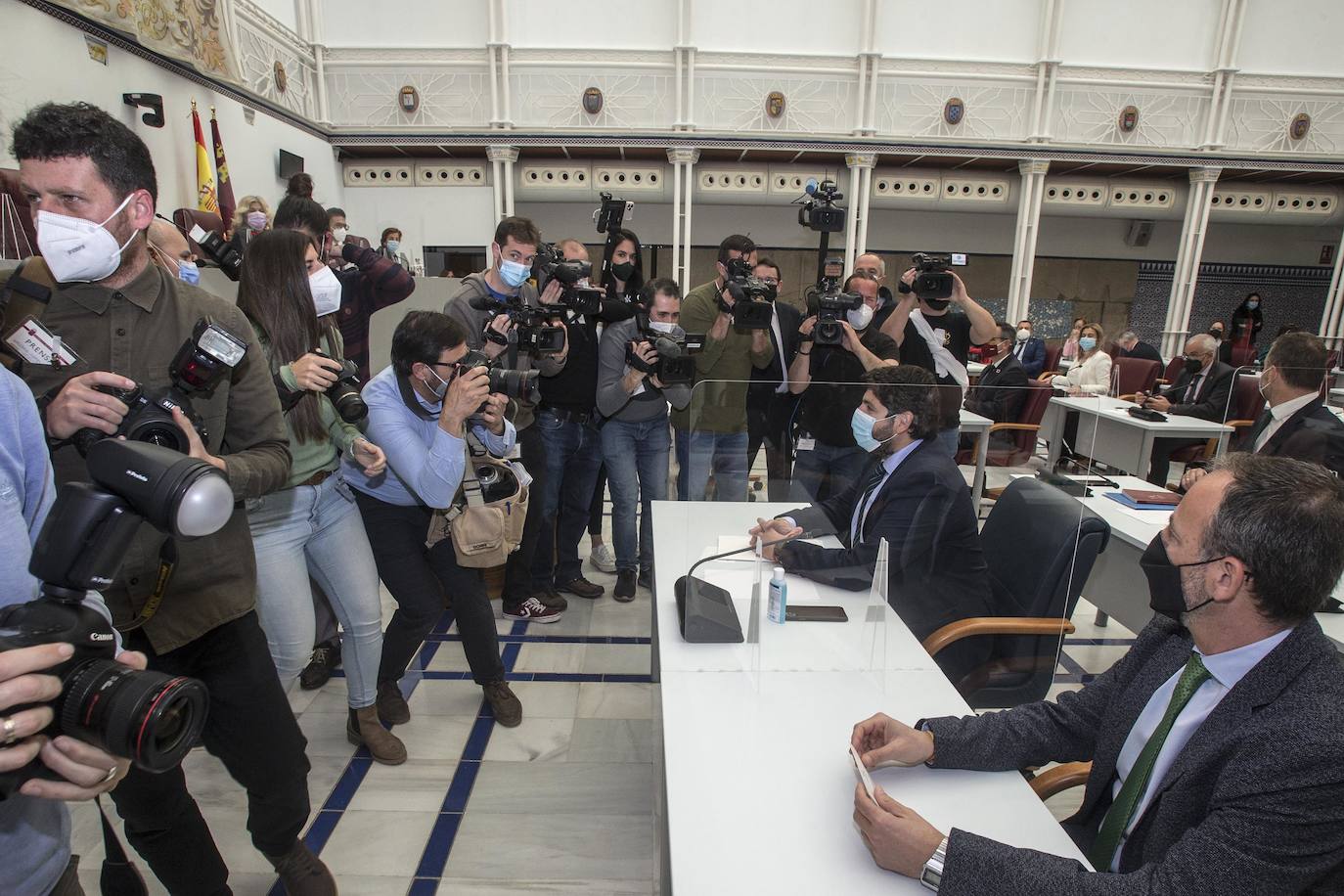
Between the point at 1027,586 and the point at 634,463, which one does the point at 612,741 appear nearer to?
the point at 634,463

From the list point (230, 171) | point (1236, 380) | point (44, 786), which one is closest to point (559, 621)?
point (44, 786)

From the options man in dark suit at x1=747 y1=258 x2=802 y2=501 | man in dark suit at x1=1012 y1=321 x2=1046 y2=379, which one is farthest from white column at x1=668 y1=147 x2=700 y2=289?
man in dark suit at x1=747 y1=258 x2=802 y2=501

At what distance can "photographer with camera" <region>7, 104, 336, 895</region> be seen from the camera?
1.21 m

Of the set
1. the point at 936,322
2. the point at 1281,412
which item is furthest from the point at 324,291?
the point at 1281,412

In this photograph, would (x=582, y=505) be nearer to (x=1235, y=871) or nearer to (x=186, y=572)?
(x=186, y=572)

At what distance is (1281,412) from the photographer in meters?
2.96

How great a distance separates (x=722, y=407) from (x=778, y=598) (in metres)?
0.62

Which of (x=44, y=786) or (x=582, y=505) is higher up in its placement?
(x=44, y=786)

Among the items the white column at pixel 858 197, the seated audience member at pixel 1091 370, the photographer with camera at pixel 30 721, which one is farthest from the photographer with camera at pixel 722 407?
the white column at pixel 858 197

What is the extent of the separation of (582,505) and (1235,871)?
9.06 feet

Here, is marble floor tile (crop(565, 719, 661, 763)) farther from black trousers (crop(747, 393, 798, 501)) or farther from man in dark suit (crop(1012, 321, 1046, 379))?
man in dark suit (crop(1012, 321, 1046, 379))

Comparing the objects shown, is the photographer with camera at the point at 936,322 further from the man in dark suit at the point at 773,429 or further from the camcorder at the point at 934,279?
the man in dark suit at the point at 773,429

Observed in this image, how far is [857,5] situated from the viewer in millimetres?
8836

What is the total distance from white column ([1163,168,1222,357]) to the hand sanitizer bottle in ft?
36.4
